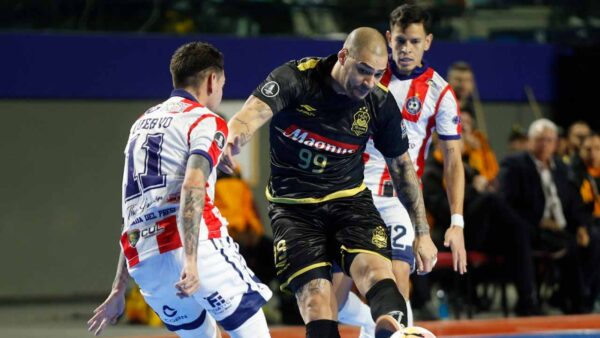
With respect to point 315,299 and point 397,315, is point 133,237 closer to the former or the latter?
point 315,299

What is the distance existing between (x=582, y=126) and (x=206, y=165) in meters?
8.01

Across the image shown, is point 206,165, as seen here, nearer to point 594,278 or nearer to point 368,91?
point 368,91

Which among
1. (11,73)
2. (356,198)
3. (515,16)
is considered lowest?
(356,198)

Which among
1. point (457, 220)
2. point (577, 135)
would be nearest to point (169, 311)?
point (457, 220)

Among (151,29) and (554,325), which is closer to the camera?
(554,325)

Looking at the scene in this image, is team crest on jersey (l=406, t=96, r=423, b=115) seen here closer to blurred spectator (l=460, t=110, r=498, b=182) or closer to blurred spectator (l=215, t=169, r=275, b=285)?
blurred spectator (l=460, t=110, r=498, b=182)

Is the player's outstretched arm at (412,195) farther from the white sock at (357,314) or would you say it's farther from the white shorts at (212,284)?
the white shorts at (212,284)

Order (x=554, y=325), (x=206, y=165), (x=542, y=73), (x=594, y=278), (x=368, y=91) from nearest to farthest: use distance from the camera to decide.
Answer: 1. (x=206, y=165)
2. (x=368, y=91)
3. (x=554, y=325)
4. (x=594, y=278)
5. (x=542, y=73)

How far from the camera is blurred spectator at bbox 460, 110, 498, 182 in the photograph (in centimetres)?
1066

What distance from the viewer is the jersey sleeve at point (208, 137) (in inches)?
201

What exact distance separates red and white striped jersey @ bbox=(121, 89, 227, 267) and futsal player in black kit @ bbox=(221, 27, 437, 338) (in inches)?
18.6

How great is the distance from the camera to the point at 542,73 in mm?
13711

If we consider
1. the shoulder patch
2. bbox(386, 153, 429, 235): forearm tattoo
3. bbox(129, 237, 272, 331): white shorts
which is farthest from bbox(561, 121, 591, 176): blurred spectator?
bbox(129, 237, 272, 331): white shorts

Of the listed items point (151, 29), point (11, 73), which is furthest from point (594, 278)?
point (11, 73)
